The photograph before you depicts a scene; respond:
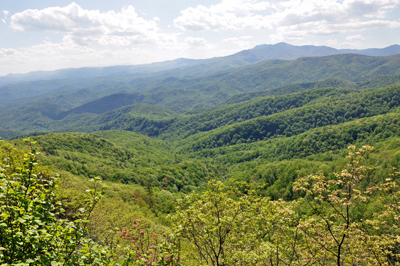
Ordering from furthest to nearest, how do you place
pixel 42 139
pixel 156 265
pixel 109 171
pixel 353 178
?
pixel 42 139 < pixel 109 171 < pixel 353 178 < pixel 156 265

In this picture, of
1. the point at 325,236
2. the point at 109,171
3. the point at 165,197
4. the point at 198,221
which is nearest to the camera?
the point at 198,221

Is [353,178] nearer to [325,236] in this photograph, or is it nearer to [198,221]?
[325,236]

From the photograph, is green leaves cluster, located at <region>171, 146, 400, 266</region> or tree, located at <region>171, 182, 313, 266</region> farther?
tree, located at <region>171, 182, 313, 266</region>

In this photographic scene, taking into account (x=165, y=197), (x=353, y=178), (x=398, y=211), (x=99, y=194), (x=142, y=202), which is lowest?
(x=165, y=197)

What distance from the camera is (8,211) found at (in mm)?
7066

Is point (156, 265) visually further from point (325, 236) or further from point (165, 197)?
point (165, 197)

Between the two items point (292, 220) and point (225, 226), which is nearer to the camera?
point (225, 226)

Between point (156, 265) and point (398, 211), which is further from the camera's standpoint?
point (398, 211)

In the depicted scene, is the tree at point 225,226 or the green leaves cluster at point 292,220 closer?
the green leaves cluster at point 292,220

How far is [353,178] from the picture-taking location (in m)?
13.4

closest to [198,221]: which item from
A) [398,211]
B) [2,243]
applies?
[2,243]

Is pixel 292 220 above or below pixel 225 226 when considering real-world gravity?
below

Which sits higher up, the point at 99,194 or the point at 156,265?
the point at 99,194

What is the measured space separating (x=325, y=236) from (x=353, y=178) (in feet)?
21.4
